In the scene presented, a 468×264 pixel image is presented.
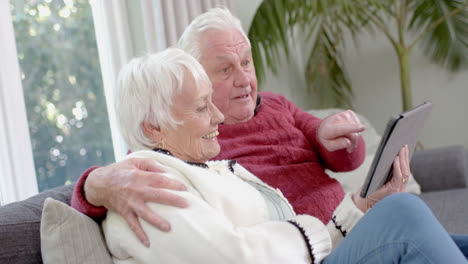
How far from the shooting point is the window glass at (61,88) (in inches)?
99.4

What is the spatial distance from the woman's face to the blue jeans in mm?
383

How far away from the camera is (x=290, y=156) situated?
1927mm

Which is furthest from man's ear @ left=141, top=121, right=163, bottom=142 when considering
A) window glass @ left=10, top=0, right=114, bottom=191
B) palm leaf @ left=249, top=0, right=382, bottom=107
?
palm leaf @ left=249, top=0, right=382, bottom=107

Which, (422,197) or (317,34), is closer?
(422,197)

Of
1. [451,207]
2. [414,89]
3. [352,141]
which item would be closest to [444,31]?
[414,89]

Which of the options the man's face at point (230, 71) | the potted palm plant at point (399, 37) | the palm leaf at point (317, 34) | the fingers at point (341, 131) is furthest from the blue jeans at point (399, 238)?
the potted palm plant at point (399, 37)

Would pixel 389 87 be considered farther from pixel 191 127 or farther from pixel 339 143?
pixel 191 127

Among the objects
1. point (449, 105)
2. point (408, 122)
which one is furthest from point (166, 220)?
point (449, 105)

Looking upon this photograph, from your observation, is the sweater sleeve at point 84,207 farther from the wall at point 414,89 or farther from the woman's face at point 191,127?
the wall at point 414,89

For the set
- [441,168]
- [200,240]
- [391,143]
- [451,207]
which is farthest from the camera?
[441,168]

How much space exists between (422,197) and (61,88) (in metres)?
1.67

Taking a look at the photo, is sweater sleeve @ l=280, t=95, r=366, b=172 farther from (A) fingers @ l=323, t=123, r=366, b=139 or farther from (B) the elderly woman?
(B) the elderly woman

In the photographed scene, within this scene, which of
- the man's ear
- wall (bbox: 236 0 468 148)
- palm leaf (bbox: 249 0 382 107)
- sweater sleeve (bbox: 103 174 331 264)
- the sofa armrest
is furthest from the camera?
wall (bbox: 236 0 468 148)

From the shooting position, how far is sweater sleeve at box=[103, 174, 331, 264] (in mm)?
1161
